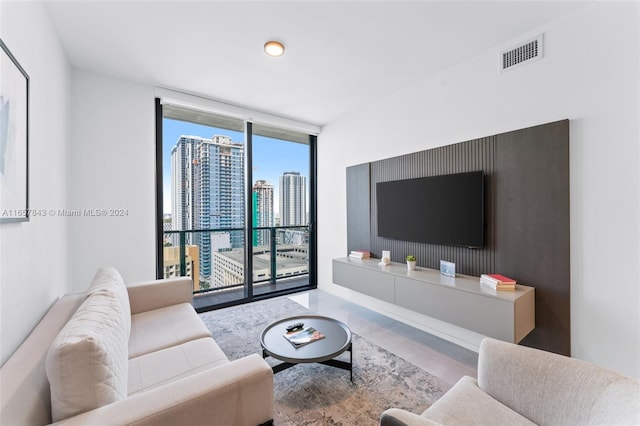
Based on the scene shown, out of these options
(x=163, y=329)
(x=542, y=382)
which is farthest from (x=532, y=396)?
(x=163, y=329)

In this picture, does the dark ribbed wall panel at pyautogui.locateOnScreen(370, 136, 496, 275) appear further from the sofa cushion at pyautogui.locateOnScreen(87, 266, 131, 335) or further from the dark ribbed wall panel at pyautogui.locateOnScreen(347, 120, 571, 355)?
the sofa cushion at pyautogui.locateOnScreen(87, 266, 131, 335)

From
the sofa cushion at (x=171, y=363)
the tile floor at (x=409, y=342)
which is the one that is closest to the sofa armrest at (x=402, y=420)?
the sofa cushion at (x=171, y=363)

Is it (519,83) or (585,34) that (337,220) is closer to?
(519,83)

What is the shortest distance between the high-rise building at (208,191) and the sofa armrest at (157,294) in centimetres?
142

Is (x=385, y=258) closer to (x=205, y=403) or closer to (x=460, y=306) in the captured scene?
(x=460, y=306)

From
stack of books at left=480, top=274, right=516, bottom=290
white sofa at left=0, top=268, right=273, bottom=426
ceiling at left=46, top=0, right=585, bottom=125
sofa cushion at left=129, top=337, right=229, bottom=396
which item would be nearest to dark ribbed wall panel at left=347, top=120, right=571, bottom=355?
stack of books at left=480, top=274, right=516, bottom=290

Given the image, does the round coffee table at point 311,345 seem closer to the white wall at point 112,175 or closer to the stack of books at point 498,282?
the stack of books at point 498,282

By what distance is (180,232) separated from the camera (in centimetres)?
373

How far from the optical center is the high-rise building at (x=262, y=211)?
416 centimetres

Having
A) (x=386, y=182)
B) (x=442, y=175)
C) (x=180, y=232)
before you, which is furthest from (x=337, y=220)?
(x=180, y=232)

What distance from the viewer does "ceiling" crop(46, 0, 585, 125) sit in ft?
6.29

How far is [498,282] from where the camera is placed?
2.17m

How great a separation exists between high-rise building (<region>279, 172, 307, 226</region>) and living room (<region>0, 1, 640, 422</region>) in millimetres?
1880

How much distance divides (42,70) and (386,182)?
3047 mm
